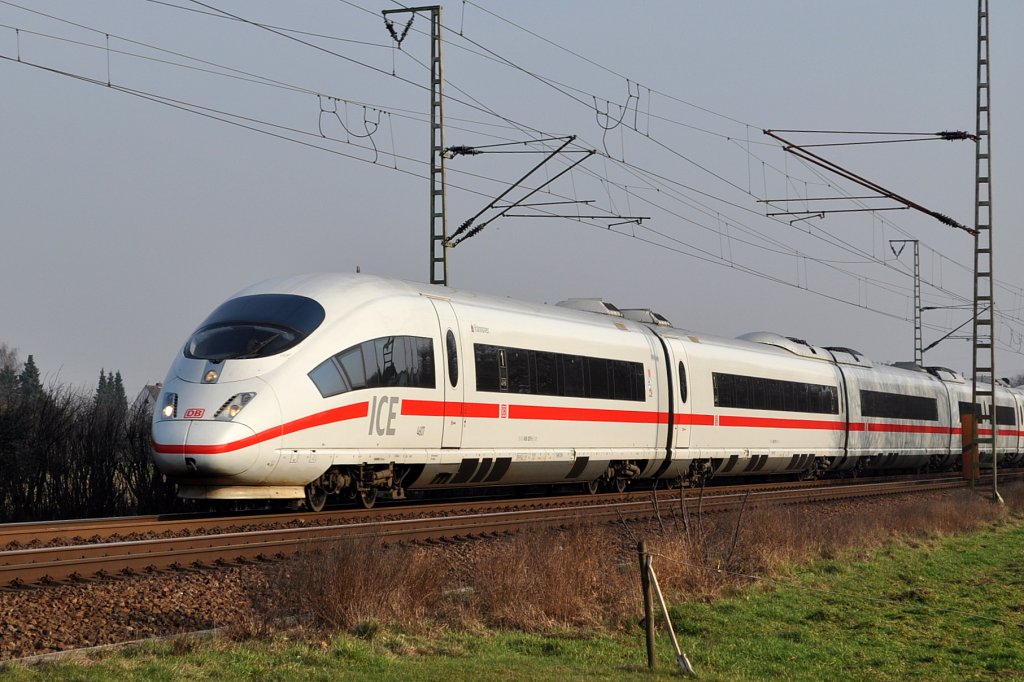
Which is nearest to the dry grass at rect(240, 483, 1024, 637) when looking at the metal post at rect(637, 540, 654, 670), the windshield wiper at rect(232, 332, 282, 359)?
the metal post at rect(637, 540, 654, 670)

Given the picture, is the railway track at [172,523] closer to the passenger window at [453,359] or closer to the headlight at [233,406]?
the headlight at [233,406]

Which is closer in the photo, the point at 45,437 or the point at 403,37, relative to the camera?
the point at 45,437

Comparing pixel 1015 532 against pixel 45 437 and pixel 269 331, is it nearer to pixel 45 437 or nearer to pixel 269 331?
pixel 269 331

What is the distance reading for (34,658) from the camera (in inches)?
317

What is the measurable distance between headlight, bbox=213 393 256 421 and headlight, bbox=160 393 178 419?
0.72 m

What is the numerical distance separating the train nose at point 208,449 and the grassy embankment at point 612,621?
3.52 meters

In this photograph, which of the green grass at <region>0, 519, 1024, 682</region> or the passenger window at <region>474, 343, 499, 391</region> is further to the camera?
the passenger window at <region>474, 343, 499, 391</region>

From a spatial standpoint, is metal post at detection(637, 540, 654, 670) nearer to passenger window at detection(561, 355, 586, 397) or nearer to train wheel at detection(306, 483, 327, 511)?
train wheel at detection(306, 483, 327, 511)

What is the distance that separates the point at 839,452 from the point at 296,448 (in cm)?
2310

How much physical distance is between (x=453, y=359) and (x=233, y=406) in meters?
4.49

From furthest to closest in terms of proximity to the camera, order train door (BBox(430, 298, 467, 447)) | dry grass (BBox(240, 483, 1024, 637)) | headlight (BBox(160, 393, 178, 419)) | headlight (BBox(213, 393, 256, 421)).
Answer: train door (BBox(430, 298, 467, 447)), headlight (BBox(160, 393, 178, 419)), headlight (BBox(213, 393, 256, 421)), dry grass (BBox(240, 483, 1024, 637))

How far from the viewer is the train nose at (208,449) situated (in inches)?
601

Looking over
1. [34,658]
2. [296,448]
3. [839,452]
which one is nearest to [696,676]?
[34,658]

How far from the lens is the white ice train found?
52.2 feet
